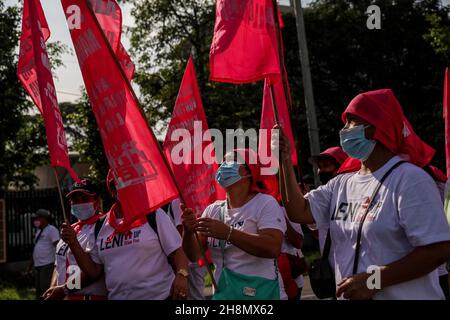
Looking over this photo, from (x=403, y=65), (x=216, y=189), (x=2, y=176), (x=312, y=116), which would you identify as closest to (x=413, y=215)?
(x=216, y=189)

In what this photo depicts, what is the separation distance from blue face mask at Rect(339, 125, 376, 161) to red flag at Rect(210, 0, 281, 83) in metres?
1.22

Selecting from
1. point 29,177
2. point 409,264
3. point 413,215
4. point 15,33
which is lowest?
point 29,177

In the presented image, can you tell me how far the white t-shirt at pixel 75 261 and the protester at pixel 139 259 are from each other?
5.5 inches

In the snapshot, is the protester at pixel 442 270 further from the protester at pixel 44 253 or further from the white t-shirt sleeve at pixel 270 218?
the protester at pixel 44 253

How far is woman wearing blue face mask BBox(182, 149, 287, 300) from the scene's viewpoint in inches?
164

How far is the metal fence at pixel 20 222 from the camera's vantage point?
18.0 m

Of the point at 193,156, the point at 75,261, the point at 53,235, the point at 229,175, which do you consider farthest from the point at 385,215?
the point at 53,235

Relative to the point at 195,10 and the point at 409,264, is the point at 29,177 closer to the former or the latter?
the point at 195,10

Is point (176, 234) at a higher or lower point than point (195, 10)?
lower

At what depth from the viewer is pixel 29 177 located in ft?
70.1

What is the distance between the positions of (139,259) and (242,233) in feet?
3.17

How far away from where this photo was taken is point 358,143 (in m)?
3.28

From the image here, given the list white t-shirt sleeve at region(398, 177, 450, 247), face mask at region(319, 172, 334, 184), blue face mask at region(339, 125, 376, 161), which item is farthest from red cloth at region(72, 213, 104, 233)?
white t-shirt sleeve at region(398, 177, 450, 247)
